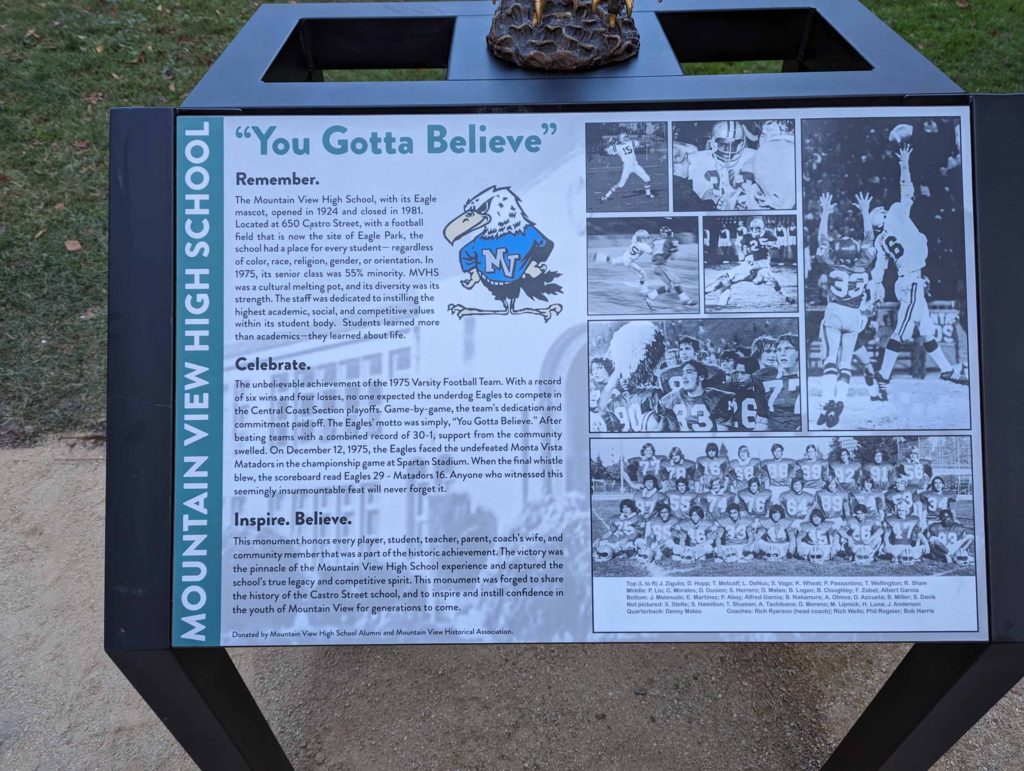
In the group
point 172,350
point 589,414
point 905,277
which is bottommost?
point 589,414

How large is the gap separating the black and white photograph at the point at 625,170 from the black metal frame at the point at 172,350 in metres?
0.06

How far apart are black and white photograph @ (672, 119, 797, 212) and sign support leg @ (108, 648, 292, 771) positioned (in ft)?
3.85

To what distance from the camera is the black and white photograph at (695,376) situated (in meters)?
1.20

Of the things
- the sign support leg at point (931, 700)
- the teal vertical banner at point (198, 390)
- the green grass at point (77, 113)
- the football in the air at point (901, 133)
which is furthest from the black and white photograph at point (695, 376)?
the green grass at point (77, 113)

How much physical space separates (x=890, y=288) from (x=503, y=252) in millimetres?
669

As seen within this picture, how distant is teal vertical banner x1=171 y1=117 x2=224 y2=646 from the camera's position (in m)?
1.18

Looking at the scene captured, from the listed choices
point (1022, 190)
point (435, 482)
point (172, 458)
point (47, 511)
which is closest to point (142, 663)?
point (172, 458)

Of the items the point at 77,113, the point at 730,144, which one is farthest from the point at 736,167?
the point at 77,113

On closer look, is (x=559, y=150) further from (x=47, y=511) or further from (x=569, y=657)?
(x=47, y=511)

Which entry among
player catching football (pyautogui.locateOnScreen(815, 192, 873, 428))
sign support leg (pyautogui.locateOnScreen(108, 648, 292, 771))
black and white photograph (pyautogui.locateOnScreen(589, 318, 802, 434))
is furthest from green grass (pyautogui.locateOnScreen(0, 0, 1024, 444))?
player catching football (pyautogui.locateOnScreen(815, 192, 873, 428))

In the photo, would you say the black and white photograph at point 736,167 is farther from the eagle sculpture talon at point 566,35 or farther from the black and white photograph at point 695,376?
the eagle sculpture talon at point 566,35

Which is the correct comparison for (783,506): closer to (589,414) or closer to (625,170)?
(589,414)

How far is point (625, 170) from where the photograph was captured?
123 cm

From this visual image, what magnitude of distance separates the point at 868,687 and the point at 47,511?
255 cm
